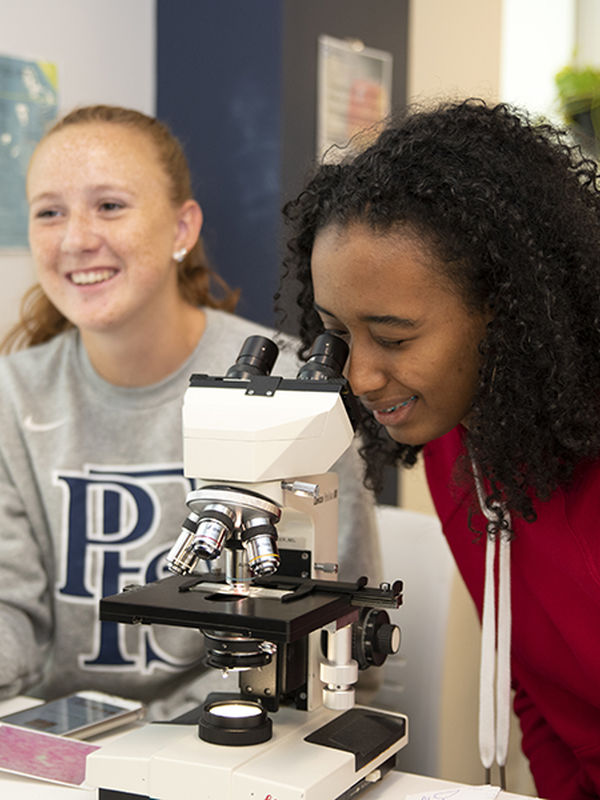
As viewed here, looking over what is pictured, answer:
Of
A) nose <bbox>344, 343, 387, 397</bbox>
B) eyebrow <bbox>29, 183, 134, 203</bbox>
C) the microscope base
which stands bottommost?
the microscope base

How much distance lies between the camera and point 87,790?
107 cm

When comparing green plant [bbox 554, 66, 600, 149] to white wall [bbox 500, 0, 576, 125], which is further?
white wall [bbox 500, 0, 576, 125]

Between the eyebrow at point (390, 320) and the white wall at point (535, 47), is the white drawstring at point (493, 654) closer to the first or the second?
the eyebrow at point (390, 320)

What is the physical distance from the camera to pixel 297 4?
2.20 m

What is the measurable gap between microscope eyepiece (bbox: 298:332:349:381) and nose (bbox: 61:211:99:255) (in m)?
0.64

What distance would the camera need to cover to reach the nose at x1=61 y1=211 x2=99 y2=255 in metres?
1.54

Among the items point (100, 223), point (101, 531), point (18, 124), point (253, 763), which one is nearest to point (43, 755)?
point (253, 763)

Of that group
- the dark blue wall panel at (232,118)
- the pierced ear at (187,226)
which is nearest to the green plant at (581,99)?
the dark blue wall panel at (232,118)

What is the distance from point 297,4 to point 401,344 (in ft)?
4.67

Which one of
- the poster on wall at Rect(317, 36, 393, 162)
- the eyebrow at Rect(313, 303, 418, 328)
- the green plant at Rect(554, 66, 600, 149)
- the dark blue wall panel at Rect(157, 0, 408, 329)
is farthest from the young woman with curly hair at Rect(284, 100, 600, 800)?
the green plant at Rect(554, 66, 600, 149)

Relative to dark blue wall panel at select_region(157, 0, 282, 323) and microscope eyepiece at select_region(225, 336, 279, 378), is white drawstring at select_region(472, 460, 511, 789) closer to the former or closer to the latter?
microscope eyepiece at select_region(225, 336, 279, 378)

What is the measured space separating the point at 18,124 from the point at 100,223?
59 cm

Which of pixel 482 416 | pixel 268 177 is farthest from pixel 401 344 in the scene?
pixel 268 177

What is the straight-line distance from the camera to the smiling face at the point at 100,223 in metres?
1.56
